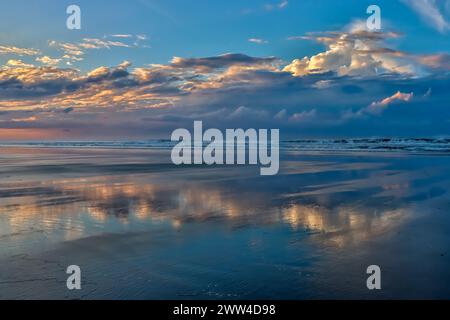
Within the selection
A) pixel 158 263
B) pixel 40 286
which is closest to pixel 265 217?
pixel 158 263

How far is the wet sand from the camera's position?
505 cm

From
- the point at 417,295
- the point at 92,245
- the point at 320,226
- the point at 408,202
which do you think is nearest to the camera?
the point at 417,295

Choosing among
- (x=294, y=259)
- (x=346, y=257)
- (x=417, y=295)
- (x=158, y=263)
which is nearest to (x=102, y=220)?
(x=158, y=263)

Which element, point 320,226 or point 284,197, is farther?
point 284,197

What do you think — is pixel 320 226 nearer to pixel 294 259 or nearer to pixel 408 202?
pixel 294 259

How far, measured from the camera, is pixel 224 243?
23.1 ft

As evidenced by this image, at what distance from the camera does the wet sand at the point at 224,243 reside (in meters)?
5.05

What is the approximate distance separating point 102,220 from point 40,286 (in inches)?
146

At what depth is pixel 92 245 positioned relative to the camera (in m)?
6.89
